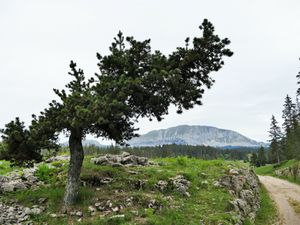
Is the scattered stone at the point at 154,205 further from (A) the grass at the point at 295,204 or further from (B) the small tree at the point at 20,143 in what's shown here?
(A) the grass at the point at 295,204

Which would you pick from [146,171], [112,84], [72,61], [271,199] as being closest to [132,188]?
[146,171]

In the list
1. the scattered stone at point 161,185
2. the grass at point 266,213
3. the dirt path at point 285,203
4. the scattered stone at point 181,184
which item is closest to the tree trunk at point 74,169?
the scattered stone at point 161,185

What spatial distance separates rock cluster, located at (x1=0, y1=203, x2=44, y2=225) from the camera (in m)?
11.2

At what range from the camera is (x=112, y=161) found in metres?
19.3

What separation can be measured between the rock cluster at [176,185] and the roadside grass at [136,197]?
0.26 m

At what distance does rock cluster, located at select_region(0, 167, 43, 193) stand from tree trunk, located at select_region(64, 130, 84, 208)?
3.22 metres

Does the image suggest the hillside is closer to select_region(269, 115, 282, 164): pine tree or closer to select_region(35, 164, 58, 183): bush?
select_region(35, 164, 58, 183): bush

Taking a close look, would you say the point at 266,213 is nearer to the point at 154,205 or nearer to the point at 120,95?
the point at 154,205

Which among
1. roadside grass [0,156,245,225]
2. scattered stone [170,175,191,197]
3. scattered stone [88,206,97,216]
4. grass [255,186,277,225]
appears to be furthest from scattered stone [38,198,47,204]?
grass [255,186,277,225]

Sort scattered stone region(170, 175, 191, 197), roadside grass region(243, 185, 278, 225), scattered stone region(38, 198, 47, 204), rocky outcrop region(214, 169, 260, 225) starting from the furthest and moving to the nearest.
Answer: roadside grass region(243, 185, 278, 225) < rocky outcrop region(214, 169, 260, 225) < scattered stone region(170, 175, 191, 197) < scattered stone region(38, 198, 47, 204)

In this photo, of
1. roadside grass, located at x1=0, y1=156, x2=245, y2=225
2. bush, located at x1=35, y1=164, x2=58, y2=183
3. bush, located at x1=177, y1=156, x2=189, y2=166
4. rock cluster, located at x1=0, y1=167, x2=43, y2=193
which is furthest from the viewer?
bush, located at x1=177, y1=156, x2=189, y2=166

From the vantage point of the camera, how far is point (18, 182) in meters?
14.8

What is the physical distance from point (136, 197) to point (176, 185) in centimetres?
327

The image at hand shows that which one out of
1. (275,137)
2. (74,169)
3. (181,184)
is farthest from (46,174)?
(275,137)
